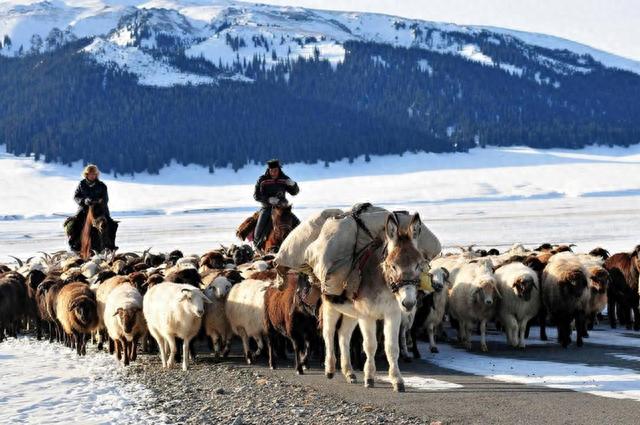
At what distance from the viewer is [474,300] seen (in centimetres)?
1265

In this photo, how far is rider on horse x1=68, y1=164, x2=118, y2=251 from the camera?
18.3 meters

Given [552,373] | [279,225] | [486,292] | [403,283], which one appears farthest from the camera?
[279,225]

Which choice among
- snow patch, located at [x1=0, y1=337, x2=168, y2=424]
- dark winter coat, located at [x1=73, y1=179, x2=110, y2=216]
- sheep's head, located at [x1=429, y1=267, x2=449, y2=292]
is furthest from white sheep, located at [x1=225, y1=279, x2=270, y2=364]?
dark winter coat, located at [x1=73, y1=179, x2=110, y2=216]

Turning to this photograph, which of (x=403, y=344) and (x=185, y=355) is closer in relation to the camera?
(x=403, y=344)

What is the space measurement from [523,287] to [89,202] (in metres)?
9.78

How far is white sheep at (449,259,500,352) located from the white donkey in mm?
3013

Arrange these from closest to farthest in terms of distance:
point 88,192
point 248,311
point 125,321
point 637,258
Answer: point 248,311, point 125,321, point 637,258, point 88,192

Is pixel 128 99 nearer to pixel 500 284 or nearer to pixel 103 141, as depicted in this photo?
pixel 103 141

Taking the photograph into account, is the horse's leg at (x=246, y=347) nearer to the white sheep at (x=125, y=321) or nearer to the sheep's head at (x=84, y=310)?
the white sheep at (x=125, y=321)

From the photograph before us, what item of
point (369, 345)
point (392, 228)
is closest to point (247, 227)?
point (369, 345)

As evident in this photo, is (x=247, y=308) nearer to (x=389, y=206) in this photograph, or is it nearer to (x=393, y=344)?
(x=393, y=344)

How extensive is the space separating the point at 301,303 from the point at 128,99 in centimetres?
13071

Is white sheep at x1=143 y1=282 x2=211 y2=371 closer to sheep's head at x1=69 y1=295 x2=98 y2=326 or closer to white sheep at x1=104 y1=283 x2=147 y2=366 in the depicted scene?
white sheep at x1=104 y1=283 x2=147 y2=366

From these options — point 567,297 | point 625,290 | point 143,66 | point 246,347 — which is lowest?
point 246,347
